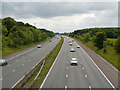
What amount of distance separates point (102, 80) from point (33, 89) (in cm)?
1055

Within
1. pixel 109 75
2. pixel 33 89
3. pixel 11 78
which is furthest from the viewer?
pixel 109 75

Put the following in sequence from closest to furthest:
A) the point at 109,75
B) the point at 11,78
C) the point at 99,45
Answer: the point at 11,78 < the point at 109,75 < the point at 99,45

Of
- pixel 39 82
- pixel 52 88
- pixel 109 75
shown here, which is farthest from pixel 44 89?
pixel 109 75

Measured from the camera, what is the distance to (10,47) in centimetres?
6194

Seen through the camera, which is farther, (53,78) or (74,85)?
(53,78)

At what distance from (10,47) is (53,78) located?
4358 centimetres

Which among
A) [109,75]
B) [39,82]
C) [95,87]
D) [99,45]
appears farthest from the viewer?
[99,45]

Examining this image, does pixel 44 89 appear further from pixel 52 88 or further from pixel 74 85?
pixel 74 85

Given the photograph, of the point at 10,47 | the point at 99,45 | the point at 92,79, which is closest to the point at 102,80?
the point at 92,79

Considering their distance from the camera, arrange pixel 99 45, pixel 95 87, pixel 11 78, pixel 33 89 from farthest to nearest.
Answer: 1. pixel 99 45
2. pixel 11 78
3. pixel 95 87
4. pixel 33 89

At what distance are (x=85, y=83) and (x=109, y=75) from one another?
22.0 feet

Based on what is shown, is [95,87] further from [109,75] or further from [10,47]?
[10,47]

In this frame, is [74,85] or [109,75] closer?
[74,85]

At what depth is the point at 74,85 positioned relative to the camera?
19766 millimetres
